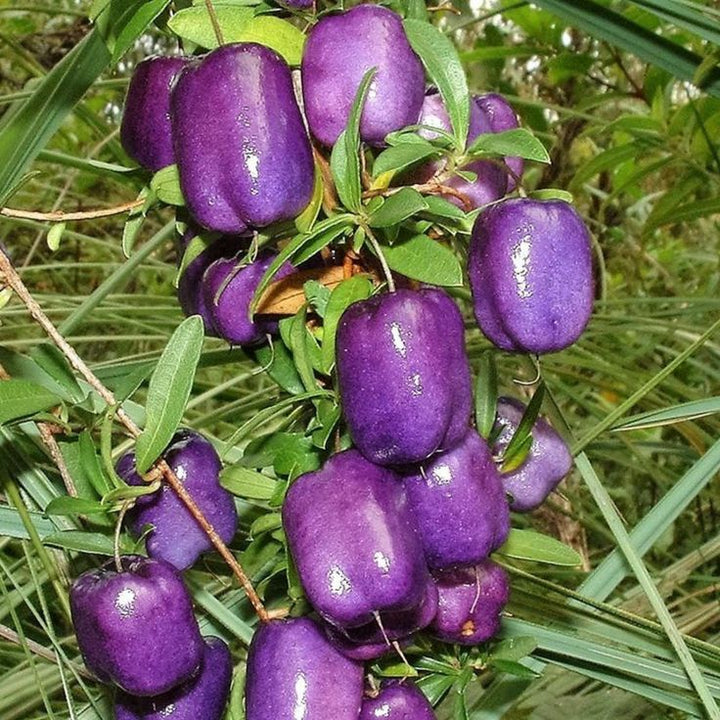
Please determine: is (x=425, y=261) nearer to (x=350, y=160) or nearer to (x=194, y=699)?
(x=350, y=160)

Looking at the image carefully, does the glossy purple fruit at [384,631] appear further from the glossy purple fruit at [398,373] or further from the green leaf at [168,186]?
the green leaf at [168,186]

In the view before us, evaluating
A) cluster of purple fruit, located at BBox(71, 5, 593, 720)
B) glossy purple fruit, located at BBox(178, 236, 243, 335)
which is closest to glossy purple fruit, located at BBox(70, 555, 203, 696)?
cluster of purple fruit, located at BBox(71, 5, 593, 720)

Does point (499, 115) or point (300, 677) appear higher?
point (499, 115)

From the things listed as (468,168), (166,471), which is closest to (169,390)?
(166,471)

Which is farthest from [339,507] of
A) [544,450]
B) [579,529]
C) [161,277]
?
[161,277]

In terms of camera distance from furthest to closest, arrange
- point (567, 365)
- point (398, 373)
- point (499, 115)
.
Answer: point (567, 365), point (499, 115), point (398, 373)

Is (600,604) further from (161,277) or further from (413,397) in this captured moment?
(161,277)
